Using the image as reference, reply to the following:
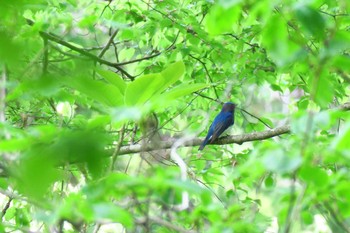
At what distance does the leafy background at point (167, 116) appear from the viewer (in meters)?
1.06

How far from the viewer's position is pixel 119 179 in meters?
1.47

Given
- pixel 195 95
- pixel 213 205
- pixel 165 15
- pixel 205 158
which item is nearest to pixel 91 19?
pixel 213 205

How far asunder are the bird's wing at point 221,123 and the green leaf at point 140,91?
8.42 ft

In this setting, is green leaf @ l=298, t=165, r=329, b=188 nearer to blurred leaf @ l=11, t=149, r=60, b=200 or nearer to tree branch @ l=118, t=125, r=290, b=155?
blurred leaf @ l=11, t=149, r=60, b=200

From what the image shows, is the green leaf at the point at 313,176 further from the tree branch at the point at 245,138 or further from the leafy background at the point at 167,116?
the tree branch at the point at 245,138

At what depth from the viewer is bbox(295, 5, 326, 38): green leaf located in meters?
1.21

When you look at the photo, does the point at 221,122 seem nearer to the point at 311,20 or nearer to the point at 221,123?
the point at 221,123

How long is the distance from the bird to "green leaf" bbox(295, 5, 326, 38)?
364 cm

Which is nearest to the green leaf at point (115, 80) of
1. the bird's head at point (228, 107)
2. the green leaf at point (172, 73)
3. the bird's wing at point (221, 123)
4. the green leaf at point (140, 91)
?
the green leaf at point (172, 73)

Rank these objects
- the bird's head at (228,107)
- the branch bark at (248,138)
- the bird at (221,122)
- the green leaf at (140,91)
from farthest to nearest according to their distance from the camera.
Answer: the bird's head at (228,107), the bird at (221,122), the branch bark at (248,138), the green leaf at (140,91)

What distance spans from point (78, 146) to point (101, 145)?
34 mm

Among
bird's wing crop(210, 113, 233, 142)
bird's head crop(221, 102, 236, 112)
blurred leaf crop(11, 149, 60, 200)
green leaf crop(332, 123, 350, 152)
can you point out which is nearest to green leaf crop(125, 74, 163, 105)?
green leaf crop(332, 123, 350, 152)

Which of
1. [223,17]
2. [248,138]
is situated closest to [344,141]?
[223,17]

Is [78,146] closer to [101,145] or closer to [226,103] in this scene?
[101,145]
